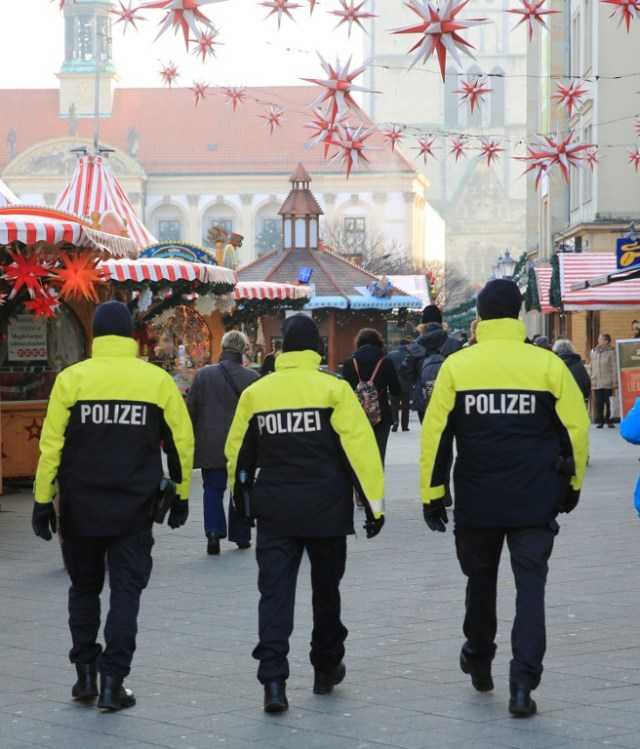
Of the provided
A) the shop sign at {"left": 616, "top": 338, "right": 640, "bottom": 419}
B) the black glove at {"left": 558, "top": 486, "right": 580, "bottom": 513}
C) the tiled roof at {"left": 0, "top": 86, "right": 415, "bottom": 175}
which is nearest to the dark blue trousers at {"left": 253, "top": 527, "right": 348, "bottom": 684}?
the black glove at {"left": 558, "top": 486, "right": 580, "bottom": 513}

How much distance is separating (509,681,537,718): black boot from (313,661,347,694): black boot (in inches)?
32.8

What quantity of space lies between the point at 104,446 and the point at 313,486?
2.93 feet

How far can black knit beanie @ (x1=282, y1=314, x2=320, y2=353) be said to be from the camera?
652cm

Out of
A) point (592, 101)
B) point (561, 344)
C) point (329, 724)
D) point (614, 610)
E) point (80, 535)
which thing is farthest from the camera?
point (592, 101)

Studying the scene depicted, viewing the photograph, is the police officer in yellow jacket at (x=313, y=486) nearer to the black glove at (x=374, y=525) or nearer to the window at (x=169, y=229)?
the black glove at (x=374, y=525)

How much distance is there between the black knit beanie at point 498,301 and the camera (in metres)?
Answer: 6.30

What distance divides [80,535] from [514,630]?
1832mm

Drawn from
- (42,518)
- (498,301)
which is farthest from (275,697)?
(498,301)

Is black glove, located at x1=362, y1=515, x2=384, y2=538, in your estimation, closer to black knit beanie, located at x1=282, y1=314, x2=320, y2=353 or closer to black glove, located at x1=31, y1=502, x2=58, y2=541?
black knit beanie, located at x1=282, y1=314, x2=320, y2=353

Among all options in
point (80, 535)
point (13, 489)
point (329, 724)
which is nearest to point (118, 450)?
point (80, 535)

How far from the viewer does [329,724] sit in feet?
19.2

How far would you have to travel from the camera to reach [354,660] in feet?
23.1

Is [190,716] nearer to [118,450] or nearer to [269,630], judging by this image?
[269,630]

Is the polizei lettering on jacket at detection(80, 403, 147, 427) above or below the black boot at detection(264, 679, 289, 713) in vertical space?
above
